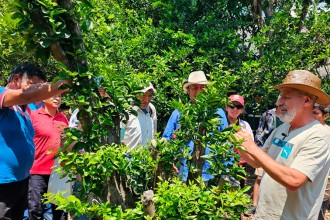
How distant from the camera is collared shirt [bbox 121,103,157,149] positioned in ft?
14.6

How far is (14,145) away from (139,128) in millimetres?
1746

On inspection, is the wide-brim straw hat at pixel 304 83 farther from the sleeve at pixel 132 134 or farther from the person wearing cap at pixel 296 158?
the sleeve at pixel 132 134

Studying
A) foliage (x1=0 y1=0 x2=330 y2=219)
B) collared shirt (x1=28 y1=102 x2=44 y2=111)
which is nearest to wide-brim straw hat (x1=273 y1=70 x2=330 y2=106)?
foliage (x1=0 y1=0 x2=330 y2=219)

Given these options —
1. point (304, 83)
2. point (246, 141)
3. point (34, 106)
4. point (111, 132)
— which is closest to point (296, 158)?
point (246, 141)

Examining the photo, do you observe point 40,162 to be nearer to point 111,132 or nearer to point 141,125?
point 141,125

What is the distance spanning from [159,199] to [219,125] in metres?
0.59

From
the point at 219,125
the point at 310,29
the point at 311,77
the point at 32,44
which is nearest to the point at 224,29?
the point at 310,29

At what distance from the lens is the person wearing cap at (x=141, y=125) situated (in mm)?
4453

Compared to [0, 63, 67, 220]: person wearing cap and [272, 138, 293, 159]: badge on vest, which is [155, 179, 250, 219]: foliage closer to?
[272, 138, 293, 159]: badge on vest

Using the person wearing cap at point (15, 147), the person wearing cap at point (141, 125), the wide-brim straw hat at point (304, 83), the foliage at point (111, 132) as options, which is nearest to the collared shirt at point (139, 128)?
the person wearing cap at point (141, 125)

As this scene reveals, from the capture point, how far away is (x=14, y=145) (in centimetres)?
302

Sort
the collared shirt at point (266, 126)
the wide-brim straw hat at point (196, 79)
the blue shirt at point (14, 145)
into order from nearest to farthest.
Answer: the blue shirt at point (14, 145) → the wide-brim straw hat at point (196, 79) → the collared shirt at point (266, 126)

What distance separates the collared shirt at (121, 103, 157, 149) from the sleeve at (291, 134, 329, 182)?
2122 mm

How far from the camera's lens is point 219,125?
2352 millimetres
